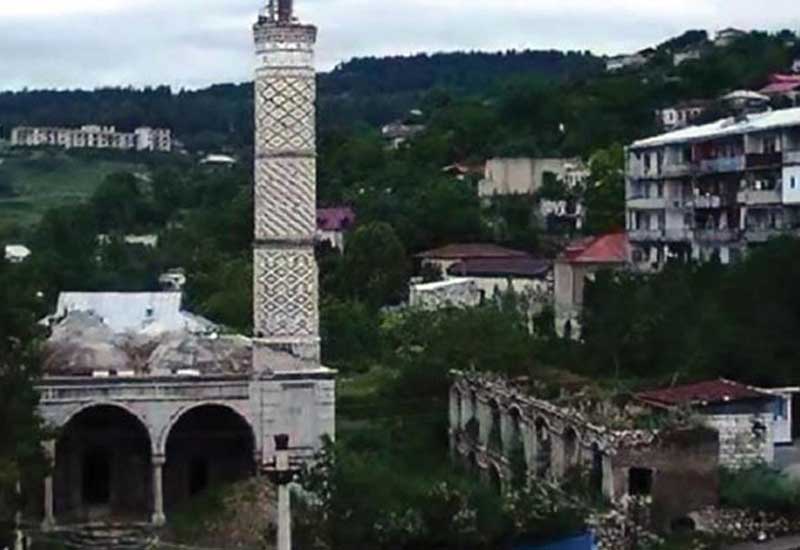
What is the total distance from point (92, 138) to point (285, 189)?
111499 mm

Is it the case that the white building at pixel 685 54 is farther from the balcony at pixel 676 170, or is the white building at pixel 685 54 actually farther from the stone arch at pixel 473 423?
the stone arch at pixel 473 423

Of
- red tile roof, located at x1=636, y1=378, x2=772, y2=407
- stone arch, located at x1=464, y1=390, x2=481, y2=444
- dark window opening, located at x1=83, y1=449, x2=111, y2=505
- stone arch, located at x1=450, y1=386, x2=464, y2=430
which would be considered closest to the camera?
red tile roof, located at x1=636, y1=378, x2=772, y2=407

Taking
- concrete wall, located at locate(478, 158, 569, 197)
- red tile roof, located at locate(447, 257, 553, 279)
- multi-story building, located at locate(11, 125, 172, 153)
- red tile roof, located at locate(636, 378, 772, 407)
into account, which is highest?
multi-story building, located at locate(11, 125, 172, 153)

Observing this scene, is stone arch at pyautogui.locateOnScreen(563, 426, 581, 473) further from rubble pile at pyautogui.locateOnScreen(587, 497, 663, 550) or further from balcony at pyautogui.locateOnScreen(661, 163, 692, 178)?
balcony at pyautogui.locateOnScreen(661, 163, 692, 178)

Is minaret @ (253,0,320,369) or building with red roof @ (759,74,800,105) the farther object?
building with red roof @ (759,74,800,105)

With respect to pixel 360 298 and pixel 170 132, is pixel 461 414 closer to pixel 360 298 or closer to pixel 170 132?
pixel 360 298

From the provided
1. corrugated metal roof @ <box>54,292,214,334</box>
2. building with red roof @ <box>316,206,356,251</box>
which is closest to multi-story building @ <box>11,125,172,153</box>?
building with red roof @ <box>316,206,356,251</box>

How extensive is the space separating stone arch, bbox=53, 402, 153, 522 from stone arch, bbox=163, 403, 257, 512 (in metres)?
0.43

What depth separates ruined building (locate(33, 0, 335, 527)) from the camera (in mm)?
26625

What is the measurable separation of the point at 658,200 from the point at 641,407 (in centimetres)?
1889

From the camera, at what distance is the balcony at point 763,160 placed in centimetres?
3875

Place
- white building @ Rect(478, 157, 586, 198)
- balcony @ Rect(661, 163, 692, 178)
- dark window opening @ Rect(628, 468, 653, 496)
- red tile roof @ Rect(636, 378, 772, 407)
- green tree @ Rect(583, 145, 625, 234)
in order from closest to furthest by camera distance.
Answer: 1. dark window opening @ Rect(628, 468, 653, 496)
2. red tile roof @ Rect(636, 378, 772, 407)
3. balcony @ Rect(661, 163, 692, 178)
4. green tree @ Rect(583, 145, 625, 234)
5. white building @ Rect(478, 157, 586, 198)

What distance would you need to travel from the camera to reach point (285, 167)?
27656 millimetres

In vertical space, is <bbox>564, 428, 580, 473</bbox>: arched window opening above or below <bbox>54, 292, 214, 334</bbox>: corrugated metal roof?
below
